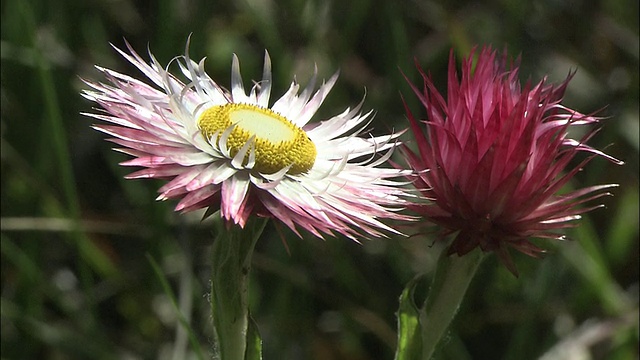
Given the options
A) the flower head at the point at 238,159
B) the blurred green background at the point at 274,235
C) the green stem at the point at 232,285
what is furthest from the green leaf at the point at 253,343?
the blurred green background at the point at 274,235

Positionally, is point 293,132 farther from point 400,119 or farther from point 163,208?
point 400,119

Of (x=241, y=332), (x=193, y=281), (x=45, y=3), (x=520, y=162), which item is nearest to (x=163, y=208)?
(x=193, y=281)

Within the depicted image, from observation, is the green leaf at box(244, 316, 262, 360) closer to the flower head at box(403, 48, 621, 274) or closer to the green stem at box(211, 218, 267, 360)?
the green stem at box(211, 218, 267, 360)

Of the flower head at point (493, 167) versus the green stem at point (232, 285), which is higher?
the flower head at point (493, 167)

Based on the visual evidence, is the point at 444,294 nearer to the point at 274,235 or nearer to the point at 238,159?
the point at 238,159

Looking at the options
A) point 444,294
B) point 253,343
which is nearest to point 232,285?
point 253,343

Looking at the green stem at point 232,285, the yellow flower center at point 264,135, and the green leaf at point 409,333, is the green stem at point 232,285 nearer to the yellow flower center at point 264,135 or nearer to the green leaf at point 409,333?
the yellow flower center at point 264,135
